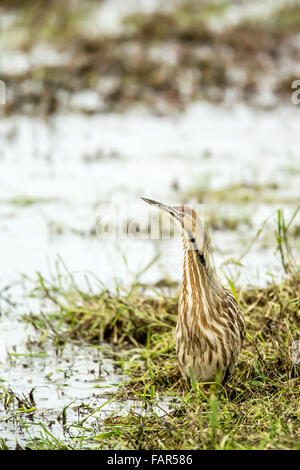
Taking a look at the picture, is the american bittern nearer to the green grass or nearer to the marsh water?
the green grass

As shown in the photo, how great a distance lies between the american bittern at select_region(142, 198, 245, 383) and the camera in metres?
4.04

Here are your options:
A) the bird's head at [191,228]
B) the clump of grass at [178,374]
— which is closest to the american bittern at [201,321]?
the bird's head at [191,228]

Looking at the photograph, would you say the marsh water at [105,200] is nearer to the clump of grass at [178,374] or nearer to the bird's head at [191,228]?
the clump of grass at [178,374]

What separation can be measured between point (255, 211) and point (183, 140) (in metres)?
3.22

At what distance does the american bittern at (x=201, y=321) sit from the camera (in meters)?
4.04

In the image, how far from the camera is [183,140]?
10.8 metres

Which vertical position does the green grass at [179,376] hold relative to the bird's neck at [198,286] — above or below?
below

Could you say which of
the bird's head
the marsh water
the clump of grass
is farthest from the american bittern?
the marsh water

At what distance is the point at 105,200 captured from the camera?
8.22m

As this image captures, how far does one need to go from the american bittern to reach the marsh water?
0.45 metres

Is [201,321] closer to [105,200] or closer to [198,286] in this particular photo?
[198,286]

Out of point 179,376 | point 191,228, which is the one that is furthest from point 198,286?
point 179,376

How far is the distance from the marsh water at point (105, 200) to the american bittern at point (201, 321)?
446mm

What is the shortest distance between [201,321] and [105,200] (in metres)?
4.26
